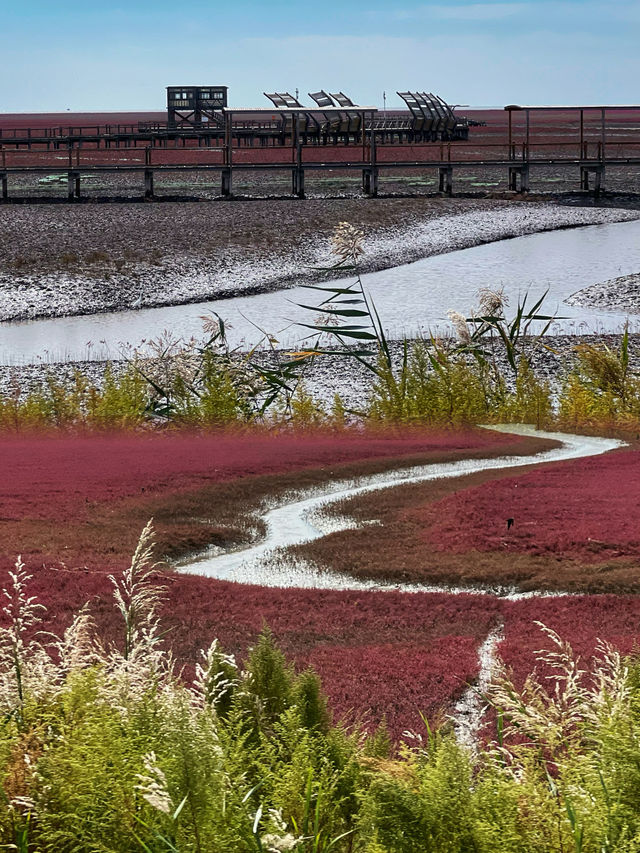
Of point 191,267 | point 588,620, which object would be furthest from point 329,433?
point 191,267

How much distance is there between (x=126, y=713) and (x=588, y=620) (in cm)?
446

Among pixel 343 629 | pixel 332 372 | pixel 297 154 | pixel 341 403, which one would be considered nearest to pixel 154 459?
pixel 341 403

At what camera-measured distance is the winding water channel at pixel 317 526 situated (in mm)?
9031

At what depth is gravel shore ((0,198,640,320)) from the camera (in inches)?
1249

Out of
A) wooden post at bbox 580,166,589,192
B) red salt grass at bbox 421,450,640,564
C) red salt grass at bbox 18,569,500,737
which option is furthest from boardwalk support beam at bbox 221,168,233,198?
red salt grass at bbox 18,569,500,737

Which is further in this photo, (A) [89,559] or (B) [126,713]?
(A) [89,559]

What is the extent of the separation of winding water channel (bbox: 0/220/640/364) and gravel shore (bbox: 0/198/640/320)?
111 centimetres

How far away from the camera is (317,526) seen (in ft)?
35.3

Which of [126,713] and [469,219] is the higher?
[469,219]

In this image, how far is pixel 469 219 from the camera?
4594cm

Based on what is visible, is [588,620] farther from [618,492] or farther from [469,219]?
[469,219]

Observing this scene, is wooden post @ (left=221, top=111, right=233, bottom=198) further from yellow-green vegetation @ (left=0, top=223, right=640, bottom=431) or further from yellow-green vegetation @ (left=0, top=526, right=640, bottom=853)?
yellow-green vegetation @ (left=0, top=526, right=640, bottom=853)

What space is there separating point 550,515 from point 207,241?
28.9m

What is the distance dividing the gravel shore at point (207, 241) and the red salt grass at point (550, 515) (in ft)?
65.6
